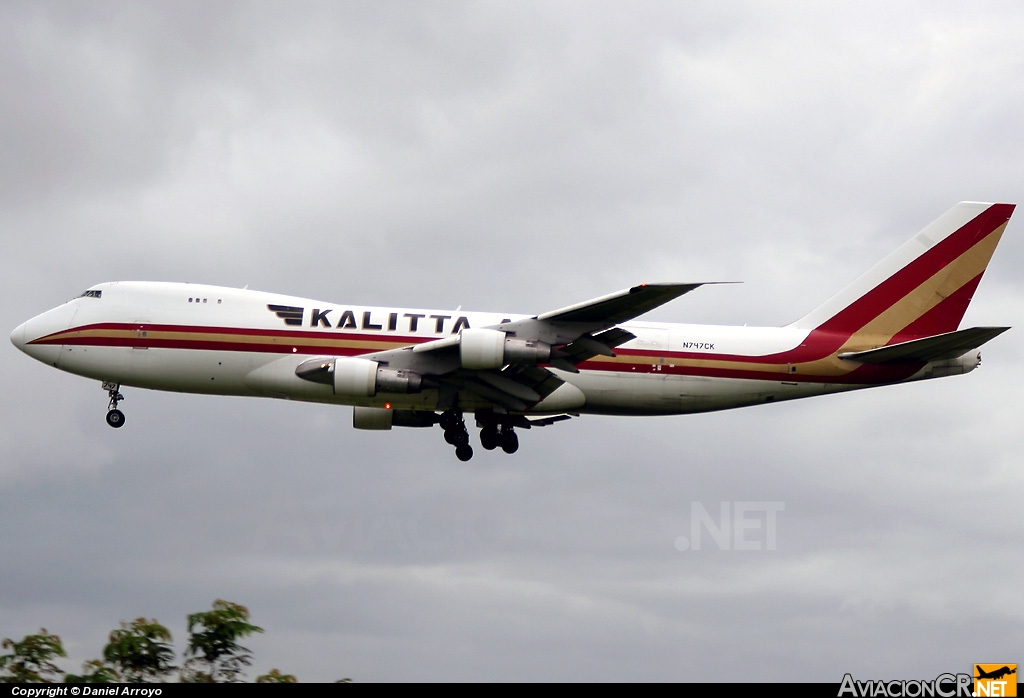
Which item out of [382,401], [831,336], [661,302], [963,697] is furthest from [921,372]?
[963,697]

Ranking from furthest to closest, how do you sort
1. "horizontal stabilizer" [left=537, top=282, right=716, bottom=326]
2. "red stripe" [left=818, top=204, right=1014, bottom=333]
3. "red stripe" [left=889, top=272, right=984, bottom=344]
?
"red stripe" [left=889, top=272, right=984, bottom=344] → "red stripe" [left=818, top=204, right=1014, bottom=333] → "horizontal stabilizer" [left=537, top=282, right=716, bottom=326]

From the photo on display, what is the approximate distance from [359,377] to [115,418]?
10.3 m

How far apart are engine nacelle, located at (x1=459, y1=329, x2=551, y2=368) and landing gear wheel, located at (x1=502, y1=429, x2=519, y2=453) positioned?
5482mm

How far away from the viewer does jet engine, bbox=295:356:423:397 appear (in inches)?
1396

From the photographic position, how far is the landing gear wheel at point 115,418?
3966cm

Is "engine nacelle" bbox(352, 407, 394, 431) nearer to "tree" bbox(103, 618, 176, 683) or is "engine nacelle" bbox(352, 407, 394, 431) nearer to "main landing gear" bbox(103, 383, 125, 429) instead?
"main landing gear" bbox(103, 383, 125, 429)

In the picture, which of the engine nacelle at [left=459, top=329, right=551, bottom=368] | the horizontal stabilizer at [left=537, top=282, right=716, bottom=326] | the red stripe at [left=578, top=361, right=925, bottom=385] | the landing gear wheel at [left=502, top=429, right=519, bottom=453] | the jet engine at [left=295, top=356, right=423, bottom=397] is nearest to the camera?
the horizontal stabilizer at [left=537, top=282, right=716, bottom=326]

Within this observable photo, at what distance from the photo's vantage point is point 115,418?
3972 centimetres

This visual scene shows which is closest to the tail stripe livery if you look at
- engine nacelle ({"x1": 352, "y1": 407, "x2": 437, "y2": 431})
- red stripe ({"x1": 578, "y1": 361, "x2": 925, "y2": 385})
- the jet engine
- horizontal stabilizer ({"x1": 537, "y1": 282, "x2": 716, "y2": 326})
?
red stripe ({"x1": 578, "y1": 361, "x2": 925, "y2": 385})

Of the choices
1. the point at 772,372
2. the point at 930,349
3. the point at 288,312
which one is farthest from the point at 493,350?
the point at 930,349

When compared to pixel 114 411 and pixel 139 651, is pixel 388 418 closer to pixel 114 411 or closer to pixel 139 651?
pixel 114 411

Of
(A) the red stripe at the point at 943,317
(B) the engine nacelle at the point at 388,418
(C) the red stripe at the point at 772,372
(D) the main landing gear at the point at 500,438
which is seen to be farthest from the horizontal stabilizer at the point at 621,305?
(A) the red stripe at the point at 943,317

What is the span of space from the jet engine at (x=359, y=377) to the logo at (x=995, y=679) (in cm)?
1930

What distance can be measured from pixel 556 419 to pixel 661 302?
28.8ft
